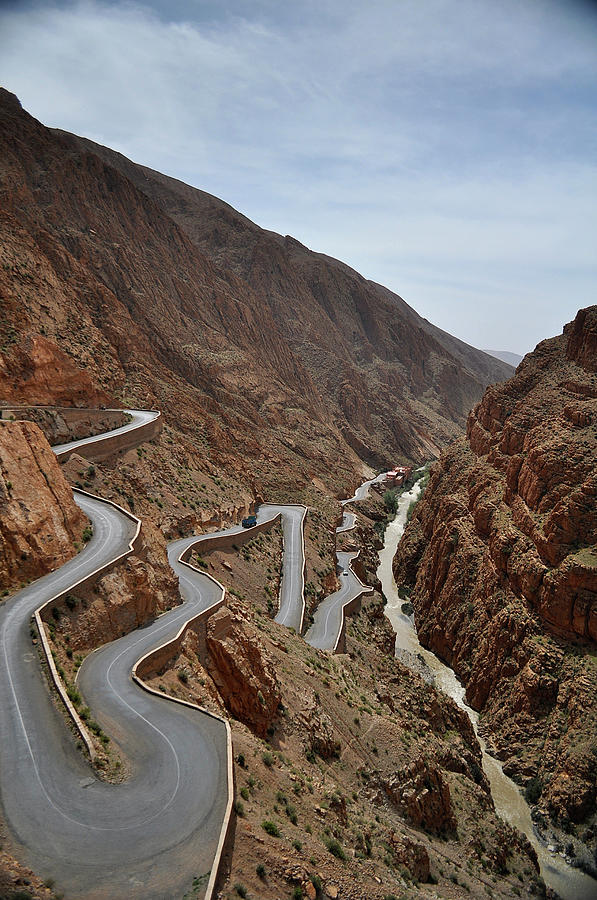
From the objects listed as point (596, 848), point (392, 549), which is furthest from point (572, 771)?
point (392, 549)

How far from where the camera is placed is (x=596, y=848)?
75.0 ft

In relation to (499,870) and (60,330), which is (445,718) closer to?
(499,870)

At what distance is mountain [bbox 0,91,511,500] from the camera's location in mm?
38406

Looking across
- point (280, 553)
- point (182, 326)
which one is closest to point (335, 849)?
point (280, 553)

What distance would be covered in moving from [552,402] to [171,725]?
40.3m

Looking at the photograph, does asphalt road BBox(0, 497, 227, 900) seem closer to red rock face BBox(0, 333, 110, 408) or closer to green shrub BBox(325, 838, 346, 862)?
green shrub BBox(325, 838, 346, 862)

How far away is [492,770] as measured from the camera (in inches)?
1088

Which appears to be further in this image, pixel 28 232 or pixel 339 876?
pixel 28 232

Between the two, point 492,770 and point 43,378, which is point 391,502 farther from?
point 43,378

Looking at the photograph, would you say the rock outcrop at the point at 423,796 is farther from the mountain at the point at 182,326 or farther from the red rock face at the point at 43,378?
the mountain at the point at 182,326

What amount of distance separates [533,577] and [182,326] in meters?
52.4

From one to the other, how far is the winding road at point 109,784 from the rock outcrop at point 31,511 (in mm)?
631

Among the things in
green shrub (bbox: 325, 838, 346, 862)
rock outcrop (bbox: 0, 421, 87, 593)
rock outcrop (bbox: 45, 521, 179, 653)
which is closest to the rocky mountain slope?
green shrub (bbox: 325, 838, 346, 862)

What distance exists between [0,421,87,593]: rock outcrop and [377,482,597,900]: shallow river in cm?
2377
